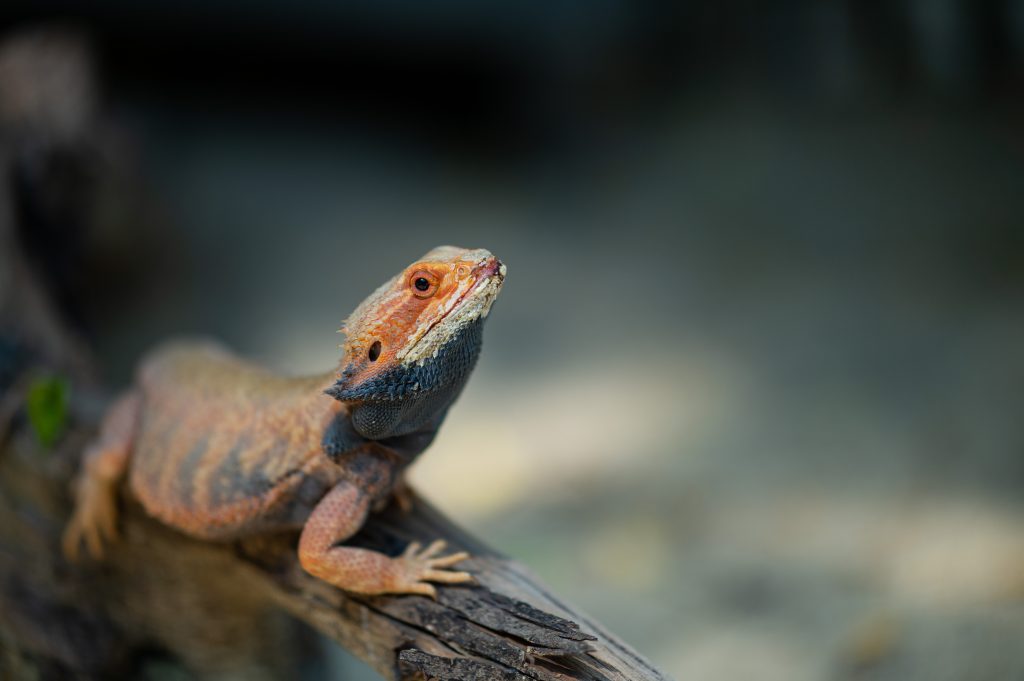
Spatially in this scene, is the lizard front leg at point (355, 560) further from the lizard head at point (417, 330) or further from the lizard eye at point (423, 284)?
the lizard eye at point (423, 284)

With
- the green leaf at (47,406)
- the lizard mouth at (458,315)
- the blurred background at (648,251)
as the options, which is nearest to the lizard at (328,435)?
the lizard mouth at (458,315)

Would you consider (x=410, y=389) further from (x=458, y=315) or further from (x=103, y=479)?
(x=103, y=479)

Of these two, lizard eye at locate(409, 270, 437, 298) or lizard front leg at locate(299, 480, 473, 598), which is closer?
lizard eye at locate(409, 270, 437, 298)

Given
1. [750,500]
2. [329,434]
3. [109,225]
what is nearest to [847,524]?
[750,500]

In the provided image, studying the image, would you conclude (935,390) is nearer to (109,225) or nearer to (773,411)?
(773,411)

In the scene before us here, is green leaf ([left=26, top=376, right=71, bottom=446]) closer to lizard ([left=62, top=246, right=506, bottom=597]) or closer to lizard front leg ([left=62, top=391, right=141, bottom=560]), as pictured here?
lizard front leg ([left=62, top=391, right=141, bottom=560])

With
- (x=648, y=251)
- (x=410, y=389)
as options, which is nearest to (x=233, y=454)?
(x=410, y=389)

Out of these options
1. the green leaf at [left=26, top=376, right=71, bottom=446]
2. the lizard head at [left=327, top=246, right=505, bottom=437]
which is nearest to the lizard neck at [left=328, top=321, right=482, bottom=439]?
the lizard head at [left=327, top=246, right=505, bottom=437]
